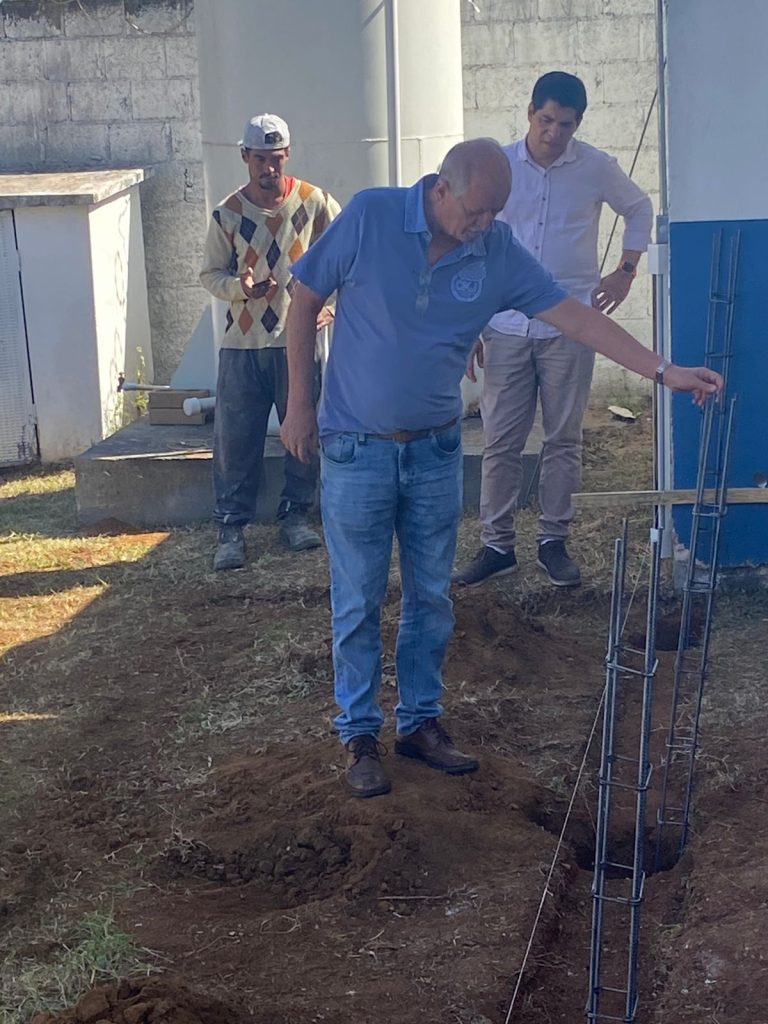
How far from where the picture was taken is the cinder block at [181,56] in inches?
368

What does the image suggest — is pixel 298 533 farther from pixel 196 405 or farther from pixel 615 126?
pixel 615 126

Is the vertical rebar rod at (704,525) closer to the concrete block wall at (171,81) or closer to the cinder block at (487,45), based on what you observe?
the concrete block wall at (171,81)

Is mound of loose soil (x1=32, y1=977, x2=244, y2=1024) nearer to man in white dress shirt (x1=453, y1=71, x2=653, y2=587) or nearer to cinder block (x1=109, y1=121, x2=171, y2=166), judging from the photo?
man in white dress shirt (x1=453, y1=71, x2=653, y2=587)

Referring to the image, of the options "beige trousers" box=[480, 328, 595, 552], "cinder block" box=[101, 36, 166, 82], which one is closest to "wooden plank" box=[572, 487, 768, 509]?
"beige trousers" box=[480, 328, 595, 552]

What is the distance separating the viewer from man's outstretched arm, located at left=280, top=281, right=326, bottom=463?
13.4ft

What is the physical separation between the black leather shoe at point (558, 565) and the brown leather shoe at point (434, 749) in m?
1.85

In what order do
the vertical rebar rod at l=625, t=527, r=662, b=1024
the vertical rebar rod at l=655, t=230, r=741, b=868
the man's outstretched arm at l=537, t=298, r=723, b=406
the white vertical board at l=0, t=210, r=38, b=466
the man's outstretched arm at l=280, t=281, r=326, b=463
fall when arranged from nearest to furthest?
the vertical rebar rod at l=625, t=527, r=662, b=1024, the man's outstretched arm at l=280, t=281, r=326, b=463, the man's outstretched arm at l=537, t=298, r=723, b=406, the vertical rebar rod at l=655, t=230, r=741, b=868, the white vertical board at l=0, t=210, r=38, b=466

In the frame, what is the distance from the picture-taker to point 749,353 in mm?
5781

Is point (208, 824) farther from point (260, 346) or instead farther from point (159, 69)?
point (159, 69)

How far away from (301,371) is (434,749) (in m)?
1.27

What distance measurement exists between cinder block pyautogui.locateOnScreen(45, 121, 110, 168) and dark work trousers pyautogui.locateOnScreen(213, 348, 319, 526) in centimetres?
332

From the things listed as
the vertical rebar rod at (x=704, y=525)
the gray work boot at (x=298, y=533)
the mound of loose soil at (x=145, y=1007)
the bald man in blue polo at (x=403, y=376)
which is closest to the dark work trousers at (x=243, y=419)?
the gray work boot at (x=298, y=533)

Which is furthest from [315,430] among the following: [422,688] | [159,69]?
[159,69]

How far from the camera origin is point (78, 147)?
9.52 meters
